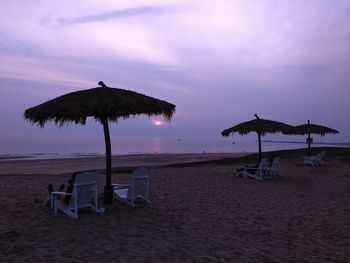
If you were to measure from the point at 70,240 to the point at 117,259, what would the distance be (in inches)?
39.6

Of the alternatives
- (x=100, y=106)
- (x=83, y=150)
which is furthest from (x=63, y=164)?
(x=83, y=150)

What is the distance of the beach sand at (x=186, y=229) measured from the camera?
5.12 metres

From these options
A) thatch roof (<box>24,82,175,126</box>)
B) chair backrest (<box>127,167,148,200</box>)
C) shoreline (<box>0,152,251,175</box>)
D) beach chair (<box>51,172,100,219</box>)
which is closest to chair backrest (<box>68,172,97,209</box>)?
beach chair (<box>51,172,100,219</box>)

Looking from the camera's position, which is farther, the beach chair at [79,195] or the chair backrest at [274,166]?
the chair backrest at [274,166]

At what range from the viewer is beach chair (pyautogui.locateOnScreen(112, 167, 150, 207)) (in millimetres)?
7969

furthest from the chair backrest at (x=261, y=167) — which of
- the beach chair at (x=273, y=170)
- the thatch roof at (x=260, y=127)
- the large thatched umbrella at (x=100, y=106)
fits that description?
the large thatched umbrella at (x=100, y=106)

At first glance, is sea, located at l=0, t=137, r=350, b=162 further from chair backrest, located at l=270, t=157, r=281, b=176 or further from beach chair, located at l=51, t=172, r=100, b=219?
beach chair, located at l=51, t=172, r=100, b=219

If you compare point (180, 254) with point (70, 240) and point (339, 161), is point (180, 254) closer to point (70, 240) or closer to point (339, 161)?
point (70, 240)

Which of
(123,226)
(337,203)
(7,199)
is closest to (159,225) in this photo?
(123,226)

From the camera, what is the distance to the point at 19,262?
183 inches

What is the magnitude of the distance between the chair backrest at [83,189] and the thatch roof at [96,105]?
1293mm

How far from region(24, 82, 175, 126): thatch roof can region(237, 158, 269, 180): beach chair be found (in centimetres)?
633

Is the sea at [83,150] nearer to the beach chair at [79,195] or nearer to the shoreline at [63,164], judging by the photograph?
the shoreline at [63,164]

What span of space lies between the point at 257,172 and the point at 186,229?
807 cm
